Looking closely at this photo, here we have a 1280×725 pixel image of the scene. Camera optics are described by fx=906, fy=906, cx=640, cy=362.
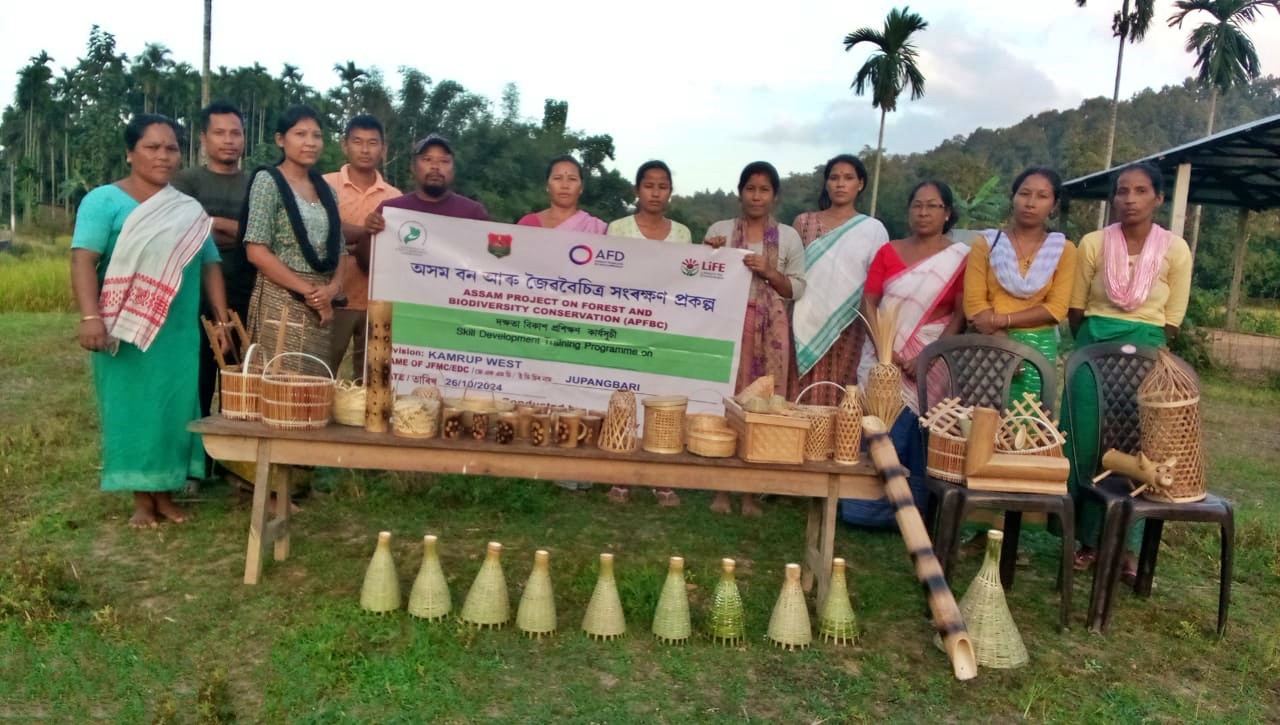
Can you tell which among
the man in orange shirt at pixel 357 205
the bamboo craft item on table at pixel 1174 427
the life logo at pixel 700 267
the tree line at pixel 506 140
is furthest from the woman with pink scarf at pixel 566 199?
the tree line at pixel 506 140

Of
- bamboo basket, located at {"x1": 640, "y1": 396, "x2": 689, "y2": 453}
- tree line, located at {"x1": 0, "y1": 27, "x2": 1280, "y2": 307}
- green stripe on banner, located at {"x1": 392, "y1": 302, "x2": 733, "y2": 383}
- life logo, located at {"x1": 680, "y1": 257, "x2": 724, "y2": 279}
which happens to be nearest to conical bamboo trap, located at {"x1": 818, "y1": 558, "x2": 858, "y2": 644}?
bamboo basket, located at {"x1": 640, "y1": 396, "x2": 689, "y2": 453}

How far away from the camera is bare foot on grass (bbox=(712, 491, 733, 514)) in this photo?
518 centimetres

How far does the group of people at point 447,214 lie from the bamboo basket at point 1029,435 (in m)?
0.56

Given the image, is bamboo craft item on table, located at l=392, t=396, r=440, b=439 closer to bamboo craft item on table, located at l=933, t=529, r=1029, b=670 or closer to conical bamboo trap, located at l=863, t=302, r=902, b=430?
conical bamboo trap, located at l=863, t=302, r=902, b=430

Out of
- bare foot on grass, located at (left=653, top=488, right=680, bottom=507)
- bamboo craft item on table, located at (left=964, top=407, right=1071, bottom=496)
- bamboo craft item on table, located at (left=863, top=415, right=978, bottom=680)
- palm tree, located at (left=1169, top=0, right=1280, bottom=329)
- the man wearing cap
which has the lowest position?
bare foot on grass, located at (left=653, top=488, right=680, bottom=507)

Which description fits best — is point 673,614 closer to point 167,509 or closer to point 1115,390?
point 1115,390

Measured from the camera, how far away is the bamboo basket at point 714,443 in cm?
361

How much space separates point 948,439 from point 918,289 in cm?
124

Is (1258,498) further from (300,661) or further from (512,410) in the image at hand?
(300,661)

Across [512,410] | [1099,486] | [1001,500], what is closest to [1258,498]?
[1099,486]

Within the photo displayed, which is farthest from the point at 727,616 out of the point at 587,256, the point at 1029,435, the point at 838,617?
the point at 587,256

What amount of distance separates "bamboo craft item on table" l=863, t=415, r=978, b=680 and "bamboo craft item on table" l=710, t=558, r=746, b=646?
666 mm

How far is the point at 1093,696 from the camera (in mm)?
3215

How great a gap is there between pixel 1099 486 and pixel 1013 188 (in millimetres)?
1466
